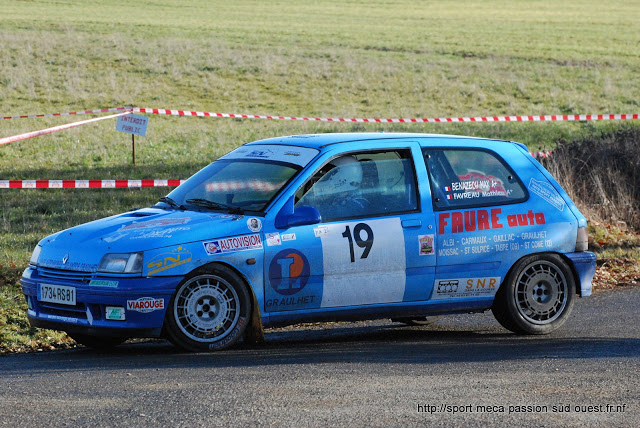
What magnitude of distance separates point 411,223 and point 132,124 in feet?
35.8

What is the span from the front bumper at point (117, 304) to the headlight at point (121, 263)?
0.06m

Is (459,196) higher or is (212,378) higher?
(459,196)

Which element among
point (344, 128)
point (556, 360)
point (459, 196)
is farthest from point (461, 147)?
point (344, 128)

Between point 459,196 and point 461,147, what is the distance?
0.45 m

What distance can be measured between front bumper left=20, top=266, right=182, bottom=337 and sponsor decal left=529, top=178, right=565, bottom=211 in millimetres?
3097

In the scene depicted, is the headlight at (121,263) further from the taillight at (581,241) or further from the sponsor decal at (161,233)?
the taillight at (581,241)

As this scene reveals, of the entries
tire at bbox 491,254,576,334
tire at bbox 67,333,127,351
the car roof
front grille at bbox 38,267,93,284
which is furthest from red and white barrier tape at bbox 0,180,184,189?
tire at bbox 491,254,576,334

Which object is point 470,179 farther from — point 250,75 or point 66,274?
point 250,75

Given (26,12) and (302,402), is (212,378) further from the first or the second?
(26,12)

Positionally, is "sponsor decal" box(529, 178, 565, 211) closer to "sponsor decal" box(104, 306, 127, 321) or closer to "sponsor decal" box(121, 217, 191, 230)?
"sponsor decal" box(121, 217, 191, 230)

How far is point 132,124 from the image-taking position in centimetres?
1778

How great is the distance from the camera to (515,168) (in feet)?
27.4

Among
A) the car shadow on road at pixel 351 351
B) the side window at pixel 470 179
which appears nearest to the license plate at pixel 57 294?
the car shadow on road at pixel 351 351

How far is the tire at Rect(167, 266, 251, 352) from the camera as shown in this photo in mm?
7137
